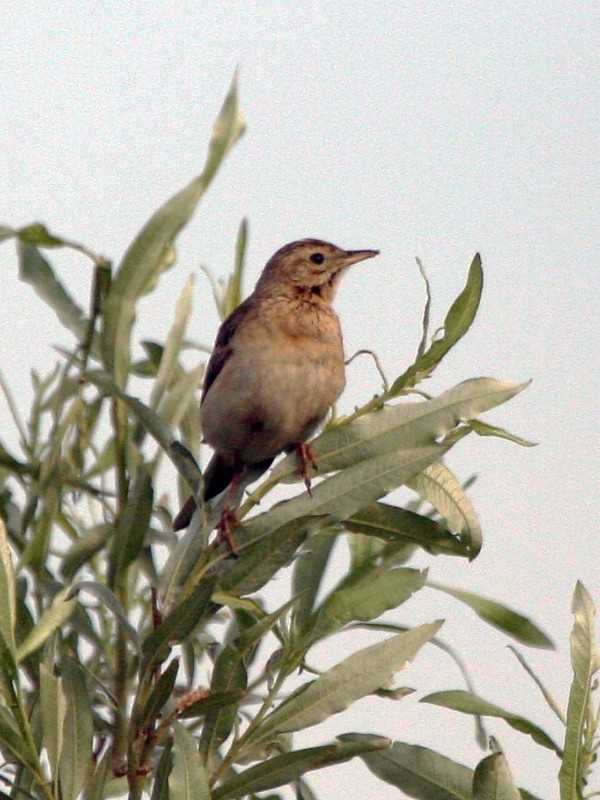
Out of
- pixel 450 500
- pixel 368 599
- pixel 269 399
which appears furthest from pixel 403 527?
pixel 269 399

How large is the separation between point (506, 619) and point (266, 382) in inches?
62.0

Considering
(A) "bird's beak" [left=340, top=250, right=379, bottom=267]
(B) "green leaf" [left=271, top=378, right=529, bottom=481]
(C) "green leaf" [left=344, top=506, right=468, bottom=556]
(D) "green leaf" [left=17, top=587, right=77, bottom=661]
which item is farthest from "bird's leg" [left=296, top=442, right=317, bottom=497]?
Answer: (A) "bird's beak" [left=340, top=250, right=379, bottom=267]

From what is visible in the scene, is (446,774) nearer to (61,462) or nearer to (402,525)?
(402,525)

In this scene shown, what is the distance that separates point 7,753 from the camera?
8.91 feet

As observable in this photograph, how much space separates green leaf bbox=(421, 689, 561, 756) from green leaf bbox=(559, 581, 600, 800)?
0.47ft

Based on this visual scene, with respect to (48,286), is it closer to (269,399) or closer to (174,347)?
(174,347)

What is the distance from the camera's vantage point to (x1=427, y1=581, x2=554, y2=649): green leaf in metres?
3.09

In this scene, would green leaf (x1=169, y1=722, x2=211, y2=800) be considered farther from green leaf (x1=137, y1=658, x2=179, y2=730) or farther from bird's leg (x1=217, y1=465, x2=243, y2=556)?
bird's leg (x1=217, y1=465, x2=243, y2=556)

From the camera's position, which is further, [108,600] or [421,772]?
[421,772]

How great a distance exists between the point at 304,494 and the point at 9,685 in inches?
29.8

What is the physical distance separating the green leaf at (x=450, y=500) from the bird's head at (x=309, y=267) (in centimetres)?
208

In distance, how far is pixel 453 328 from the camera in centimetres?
298

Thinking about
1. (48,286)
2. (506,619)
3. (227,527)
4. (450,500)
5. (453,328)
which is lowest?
(506,619)

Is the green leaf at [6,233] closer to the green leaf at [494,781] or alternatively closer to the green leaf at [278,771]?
the green leaf at [278,771]
